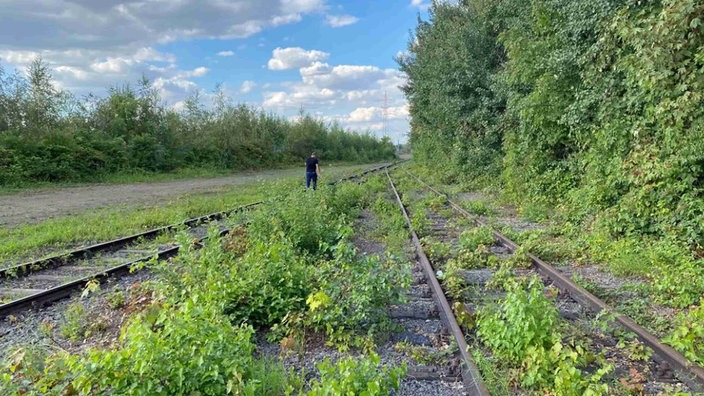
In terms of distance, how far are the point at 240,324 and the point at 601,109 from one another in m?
8.15

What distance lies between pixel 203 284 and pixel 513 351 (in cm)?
356

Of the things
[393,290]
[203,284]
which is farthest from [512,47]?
[203,284]

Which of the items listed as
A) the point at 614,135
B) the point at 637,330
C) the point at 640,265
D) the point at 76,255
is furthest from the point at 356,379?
the point at 614,135

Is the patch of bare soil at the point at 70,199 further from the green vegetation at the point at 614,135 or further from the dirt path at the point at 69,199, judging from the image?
the green vegetation at the point at 614,135

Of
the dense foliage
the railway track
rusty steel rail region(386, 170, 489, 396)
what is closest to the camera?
rusty steel rail region(386, 170, 489, 396)

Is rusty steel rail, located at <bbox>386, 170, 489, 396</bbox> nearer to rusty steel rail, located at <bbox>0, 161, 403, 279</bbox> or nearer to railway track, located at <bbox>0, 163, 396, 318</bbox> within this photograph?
railway track, located at <bbox>0, 163, 396, 318</bbox>

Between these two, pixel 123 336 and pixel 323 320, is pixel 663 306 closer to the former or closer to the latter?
pixel 323 320

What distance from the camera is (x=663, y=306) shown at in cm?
546

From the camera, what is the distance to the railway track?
6254 mm

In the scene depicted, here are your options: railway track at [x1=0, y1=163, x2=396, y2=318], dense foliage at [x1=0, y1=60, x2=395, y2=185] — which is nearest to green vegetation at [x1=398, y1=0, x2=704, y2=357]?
railway track at [x1=0, y1=163, x2=396, y2=318]

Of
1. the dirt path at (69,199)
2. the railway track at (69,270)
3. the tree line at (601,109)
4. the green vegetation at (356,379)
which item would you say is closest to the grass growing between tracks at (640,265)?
the tree line at (601,109)

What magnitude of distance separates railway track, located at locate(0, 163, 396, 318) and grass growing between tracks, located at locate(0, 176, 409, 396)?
3.83 ft

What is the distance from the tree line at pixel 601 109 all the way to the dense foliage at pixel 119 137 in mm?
21537

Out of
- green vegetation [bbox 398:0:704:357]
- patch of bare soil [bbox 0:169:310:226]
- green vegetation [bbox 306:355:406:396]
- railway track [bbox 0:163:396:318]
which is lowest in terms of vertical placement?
railway track [bbox 0:163:396:318]
